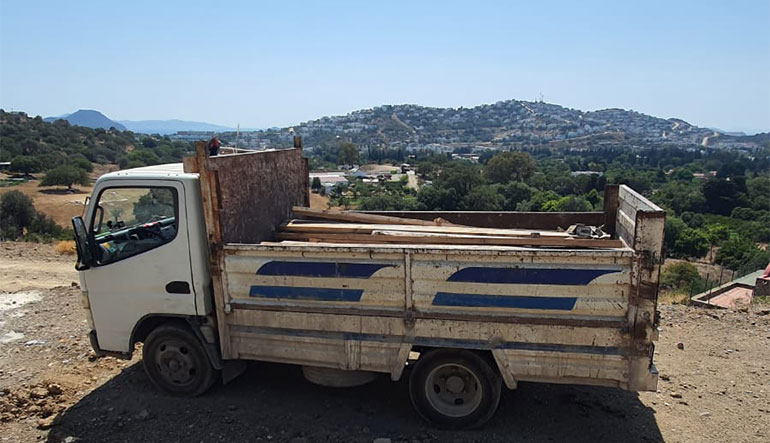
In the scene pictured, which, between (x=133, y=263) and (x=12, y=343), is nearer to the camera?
(x=133, y=263)

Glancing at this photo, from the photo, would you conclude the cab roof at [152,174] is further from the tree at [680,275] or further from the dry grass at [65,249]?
the tree at [680,275]

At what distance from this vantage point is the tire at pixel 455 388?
4.25 meters

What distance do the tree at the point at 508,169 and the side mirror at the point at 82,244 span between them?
66.0 metres

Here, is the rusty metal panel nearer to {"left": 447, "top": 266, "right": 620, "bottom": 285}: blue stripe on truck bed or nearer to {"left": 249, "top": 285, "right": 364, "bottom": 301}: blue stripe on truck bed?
{"left": 249, "top": 285, "right": 364, "bottom": 301}: blue stripe on truck bed

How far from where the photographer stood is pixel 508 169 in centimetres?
6962

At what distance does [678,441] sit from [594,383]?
1.00m

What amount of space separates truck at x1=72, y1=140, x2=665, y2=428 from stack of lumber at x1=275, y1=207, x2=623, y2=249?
0.09 m

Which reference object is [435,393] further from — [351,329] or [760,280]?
[760,280]

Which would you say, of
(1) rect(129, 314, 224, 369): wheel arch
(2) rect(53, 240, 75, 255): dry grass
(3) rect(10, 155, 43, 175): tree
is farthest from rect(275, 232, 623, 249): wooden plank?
(3) rect(10, 155, 43, 175): tree

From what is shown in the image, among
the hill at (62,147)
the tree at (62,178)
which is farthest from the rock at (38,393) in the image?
the hill at (62,147)

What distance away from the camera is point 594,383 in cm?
407

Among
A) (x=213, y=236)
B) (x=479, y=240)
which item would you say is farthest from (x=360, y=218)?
(x=213, y=236)

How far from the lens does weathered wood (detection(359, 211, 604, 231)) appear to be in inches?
227

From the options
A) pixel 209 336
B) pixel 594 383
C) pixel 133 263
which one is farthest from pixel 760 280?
pixel 133 263
